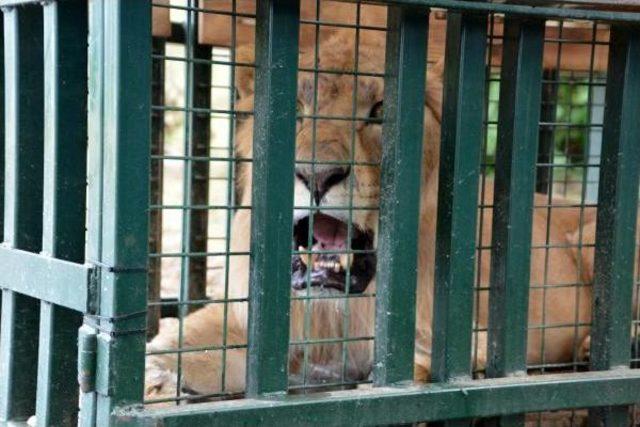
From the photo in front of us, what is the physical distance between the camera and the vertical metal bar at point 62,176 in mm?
2102

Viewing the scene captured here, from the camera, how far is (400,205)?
90.2 inches

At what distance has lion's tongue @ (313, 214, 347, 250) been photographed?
10.4ft

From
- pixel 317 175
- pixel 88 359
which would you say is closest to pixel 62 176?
pixel 88 359

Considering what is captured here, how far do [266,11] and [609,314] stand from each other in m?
1.30

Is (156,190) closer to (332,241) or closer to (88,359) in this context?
(332,241)

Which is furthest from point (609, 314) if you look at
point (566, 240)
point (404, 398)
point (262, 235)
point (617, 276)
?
point (566, 240)

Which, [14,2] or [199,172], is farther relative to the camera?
[199,172]

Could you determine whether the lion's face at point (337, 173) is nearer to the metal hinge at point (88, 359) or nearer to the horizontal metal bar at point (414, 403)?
the horizontal metal bar at point (414, 403)

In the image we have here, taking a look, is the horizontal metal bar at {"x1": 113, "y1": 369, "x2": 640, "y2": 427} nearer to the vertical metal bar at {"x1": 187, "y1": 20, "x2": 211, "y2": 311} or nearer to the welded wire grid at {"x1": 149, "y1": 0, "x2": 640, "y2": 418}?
the welded wire grid at {"x1": 149, "y1": 0, "x2": 640, "y2": 418}

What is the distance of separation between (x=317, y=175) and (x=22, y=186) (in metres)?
0.92

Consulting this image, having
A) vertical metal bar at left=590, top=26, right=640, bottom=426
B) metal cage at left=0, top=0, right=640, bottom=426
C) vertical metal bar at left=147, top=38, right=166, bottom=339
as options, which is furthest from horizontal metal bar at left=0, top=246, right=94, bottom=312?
vertical metal bar at left=147, top=38, right=166, bottom=339

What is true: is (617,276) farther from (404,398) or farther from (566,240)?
(566,240)

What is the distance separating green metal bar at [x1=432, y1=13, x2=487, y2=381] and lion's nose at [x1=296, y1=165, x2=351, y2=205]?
0.54 meters

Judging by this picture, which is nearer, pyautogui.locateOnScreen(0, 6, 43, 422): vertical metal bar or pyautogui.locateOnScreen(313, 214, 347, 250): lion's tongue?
pyautogui.locateOnScreen(0, 6, 43, 422): vertical metal bar
